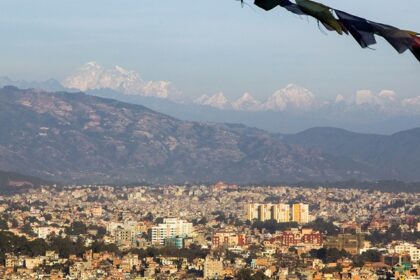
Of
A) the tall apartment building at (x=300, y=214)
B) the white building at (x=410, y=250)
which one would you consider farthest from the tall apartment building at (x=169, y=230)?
the tall apartment building at (x=300, y=214)

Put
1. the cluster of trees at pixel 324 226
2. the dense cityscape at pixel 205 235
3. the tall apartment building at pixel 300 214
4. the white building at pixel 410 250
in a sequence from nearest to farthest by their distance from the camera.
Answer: the dense cityscape at pixel 205 235
the white building at pixel 410 250
the cluster of trees at pixel 324 226
the tall apartment building at pixel 300 214

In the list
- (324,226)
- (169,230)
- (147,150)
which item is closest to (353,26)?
(169,230)

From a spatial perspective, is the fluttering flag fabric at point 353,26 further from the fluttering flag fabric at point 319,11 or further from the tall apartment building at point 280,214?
the tall apartment building at point 280,214

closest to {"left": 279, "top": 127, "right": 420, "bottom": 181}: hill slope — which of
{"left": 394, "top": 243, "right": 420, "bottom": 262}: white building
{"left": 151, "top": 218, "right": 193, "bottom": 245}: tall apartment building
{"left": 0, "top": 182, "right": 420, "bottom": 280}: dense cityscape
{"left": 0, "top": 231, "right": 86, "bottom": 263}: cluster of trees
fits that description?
{"left": 0, "top": 182, "right": 420, "bottom": 280}: dense cityscape

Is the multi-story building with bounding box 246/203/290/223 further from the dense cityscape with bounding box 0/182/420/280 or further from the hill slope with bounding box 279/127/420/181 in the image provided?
the hill slope with bounding box 279/127/420/181

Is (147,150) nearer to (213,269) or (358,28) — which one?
(213,269)

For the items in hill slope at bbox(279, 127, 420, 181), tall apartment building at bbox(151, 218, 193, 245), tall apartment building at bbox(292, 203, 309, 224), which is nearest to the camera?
tall apartment building at bbox(151, 218, 193, 245)
